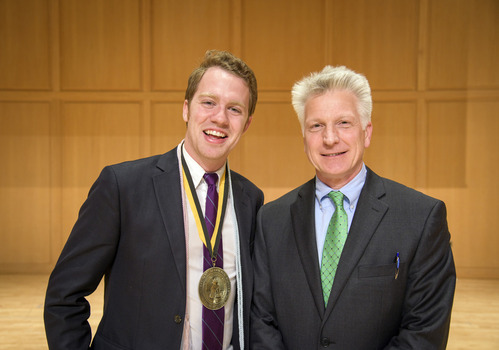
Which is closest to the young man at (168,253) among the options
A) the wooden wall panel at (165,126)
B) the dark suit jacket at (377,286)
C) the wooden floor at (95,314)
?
the dark suit jacket at (377,286)

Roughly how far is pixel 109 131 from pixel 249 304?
4.76 meters

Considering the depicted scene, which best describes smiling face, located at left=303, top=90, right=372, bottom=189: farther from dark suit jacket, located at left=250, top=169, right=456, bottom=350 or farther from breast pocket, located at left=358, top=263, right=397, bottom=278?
breast pocket, located at left=358, top=263, right=397, bottom=278

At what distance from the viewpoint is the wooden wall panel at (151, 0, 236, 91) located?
5.97m

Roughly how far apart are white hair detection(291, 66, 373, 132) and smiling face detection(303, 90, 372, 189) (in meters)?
0.02

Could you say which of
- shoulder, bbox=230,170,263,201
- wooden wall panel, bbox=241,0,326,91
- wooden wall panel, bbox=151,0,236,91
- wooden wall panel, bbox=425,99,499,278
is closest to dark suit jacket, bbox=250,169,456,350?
shoulder, bbox=230,170,263,201

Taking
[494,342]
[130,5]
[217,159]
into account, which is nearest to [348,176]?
[217,159]

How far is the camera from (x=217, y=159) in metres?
1.98

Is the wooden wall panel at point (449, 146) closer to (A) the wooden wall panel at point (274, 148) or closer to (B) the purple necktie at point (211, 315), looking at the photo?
(A) the wooden wall panel at point (274, 148)

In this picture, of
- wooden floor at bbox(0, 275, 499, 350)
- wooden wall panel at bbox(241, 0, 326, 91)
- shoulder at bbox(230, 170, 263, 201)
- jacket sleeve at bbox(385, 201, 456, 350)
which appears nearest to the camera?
jacket sleeve at bbox(385, 201, 456, 350)

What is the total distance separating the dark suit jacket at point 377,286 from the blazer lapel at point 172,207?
1.37ft

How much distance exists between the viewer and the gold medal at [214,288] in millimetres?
1798

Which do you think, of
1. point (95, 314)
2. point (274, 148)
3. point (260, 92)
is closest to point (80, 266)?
point (95, 314)

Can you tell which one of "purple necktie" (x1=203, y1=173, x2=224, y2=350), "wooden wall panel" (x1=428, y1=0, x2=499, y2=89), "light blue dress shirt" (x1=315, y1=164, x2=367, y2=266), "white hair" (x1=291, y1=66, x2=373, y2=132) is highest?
"wooden wall panel" (x1=428, y1=0, x2=499, y2=89)

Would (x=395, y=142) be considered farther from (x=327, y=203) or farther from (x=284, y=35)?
(x=327, y=203)
